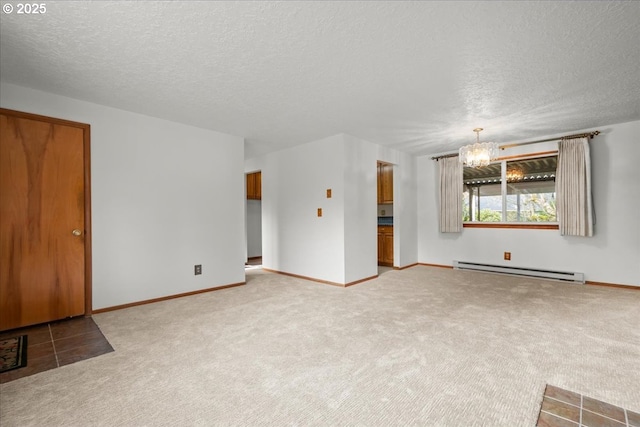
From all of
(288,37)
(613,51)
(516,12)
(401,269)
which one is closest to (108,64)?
(288,37)

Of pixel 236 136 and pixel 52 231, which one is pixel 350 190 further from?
pixel 52 231

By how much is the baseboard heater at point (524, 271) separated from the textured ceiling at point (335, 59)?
223cm

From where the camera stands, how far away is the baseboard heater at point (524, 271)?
422 centimetres

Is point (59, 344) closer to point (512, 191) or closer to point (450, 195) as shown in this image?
point (450, 195)

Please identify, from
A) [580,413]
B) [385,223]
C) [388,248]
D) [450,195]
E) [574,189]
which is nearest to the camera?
[580,413]

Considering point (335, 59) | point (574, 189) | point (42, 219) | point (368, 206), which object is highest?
point (335, 59)

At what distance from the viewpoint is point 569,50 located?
6.94 ft

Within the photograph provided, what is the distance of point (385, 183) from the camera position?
19.2 feet

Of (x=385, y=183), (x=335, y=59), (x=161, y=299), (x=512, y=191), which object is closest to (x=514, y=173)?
(x=512, y=191)

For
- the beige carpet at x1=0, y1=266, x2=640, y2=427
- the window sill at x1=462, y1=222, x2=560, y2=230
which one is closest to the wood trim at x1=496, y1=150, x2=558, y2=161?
the window sill at x1=462, y1=222, x2=560, y2=230

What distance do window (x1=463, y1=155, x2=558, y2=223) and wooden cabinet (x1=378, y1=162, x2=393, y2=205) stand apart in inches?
53.5

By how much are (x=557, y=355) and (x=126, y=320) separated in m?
3.68

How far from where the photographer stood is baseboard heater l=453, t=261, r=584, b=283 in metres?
4.22

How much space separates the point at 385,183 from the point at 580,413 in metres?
4.66
